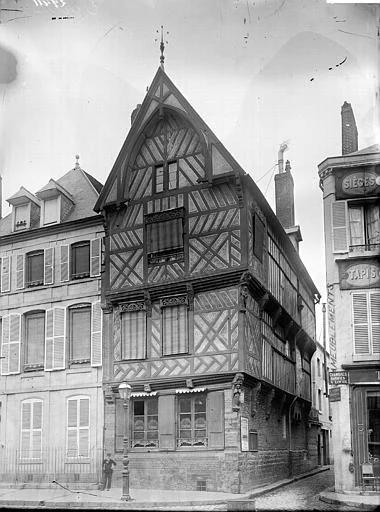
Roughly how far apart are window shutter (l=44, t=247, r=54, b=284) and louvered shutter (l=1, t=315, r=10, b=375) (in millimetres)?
1065

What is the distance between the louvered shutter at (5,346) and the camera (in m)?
14.6

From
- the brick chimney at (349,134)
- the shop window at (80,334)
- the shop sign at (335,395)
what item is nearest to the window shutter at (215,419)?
the shop sign at (335,395)

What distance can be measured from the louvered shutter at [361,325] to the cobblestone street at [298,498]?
8.83ft

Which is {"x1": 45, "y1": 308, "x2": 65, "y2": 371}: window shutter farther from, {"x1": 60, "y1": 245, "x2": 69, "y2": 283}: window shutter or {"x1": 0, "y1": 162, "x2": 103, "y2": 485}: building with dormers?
{"x1": 60, "y1": 245, "x2": 69, "y2": 283}: window shutter

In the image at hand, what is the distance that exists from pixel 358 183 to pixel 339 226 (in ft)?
2.77

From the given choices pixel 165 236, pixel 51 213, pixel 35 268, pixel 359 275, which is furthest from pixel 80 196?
pixel 359 275

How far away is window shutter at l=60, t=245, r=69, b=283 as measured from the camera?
50.3 ft

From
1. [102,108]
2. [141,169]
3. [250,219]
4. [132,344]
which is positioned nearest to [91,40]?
[102,108]

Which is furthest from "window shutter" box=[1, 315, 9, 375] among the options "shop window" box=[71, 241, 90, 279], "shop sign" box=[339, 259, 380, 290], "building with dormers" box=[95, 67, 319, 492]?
"shop sign" box=[339, 259, 380, 290]

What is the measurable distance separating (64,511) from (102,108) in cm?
655

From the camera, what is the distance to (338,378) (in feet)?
45.6

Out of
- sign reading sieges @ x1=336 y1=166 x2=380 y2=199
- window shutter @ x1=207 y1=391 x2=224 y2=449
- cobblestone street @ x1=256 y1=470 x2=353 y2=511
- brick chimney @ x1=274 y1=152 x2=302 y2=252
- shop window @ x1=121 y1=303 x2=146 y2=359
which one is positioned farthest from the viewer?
brick chimney @ x1=274 y1=152 x2=302 y2=252

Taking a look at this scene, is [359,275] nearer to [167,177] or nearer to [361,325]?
[361,325]

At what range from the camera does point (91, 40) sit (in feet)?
38.3
